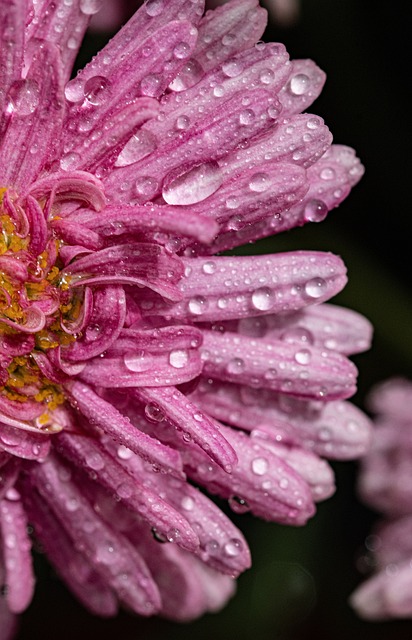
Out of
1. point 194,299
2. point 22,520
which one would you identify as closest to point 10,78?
point 194,299

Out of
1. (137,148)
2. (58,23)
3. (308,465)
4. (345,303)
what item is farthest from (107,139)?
(345,303)

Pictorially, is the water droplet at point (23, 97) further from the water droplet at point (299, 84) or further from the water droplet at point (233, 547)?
the water droplet at point (233, 547)

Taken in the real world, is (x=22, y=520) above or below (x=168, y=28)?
below

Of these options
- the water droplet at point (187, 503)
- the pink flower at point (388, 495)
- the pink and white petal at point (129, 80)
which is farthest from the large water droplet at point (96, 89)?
the pink flower at point (388, 495)

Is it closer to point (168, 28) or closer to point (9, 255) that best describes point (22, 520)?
point (9, 255)

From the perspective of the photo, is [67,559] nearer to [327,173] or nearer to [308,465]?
[308,465]
